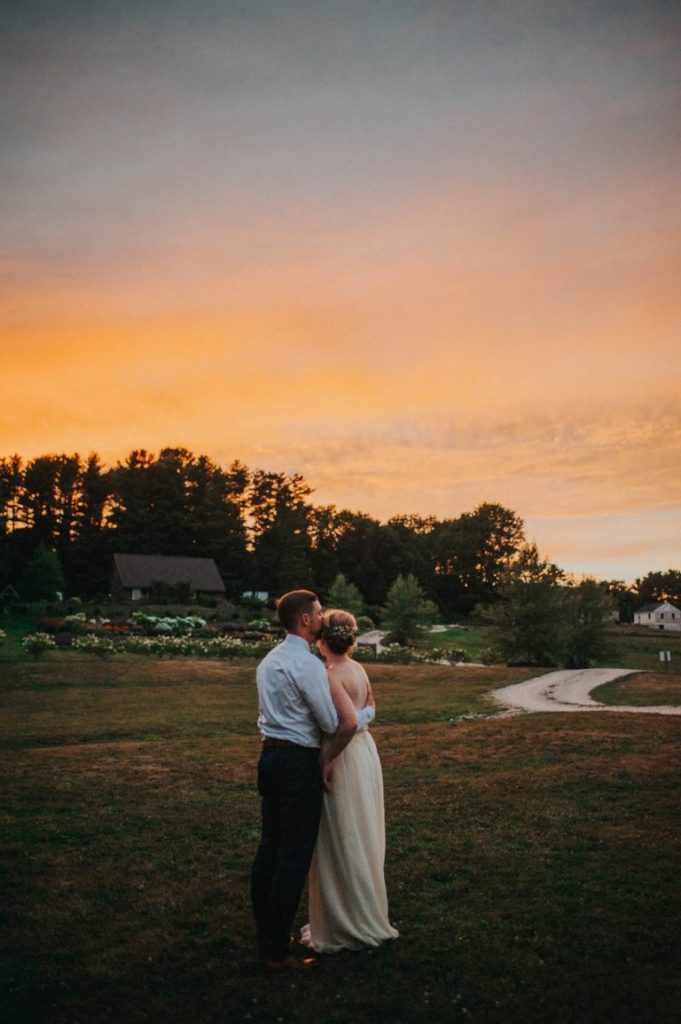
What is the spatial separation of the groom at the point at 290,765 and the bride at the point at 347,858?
0.13 metres

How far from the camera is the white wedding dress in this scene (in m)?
5.19

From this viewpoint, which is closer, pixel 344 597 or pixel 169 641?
pixel 169 641

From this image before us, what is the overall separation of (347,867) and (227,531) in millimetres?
81423

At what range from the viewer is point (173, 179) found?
18016 millimetres

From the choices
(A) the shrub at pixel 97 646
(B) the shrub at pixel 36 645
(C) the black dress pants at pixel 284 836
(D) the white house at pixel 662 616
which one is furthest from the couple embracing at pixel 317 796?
(D) the white house at pixel 662 616

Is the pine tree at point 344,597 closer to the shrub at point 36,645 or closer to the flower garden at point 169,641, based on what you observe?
the flower garden at point 169,641

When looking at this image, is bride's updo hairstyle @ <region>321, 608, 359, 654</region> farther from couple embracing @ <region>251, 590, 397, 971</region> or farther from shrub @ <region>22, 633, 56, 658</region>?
shrub @ <region>22, 633, 56, 658</region>

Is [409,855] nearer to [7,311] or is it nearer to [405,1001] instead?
[405,1001]

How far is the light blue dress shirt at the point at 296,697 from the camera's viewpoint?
5.03 meters

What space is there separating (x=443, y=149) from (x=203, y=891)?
55.9 feet

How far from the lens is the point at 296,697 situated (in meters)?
5.10

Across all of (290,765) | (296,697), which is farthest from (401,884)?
(296,697)

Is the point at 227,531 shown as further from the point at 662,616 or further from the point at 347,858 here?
the point at 347,858

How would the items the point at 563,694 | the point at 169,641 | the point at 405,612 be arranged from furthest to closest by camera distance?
the point at 405,612, the point at 169,641, the point at 563,694
